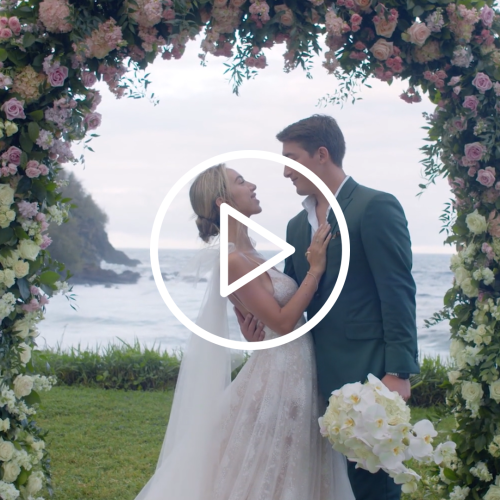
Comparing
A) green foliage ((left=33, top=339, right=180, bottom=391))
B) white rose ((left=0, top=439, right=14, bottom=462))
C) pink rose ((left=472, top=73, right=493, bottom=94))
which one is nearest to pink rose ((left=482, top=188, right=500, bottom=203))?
pink rose ((left=472, top=73, right=493, bottom=94))

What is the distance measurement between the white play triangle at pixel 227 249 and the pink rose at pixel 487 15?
1516 millimetres

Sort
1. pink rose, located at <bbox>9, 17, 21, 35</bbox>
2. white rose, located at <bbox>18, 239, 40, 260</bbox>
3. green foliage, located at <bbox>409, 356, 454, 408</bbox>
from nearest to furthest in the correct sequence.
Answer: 1. pink rose, located at <bbox>9, 17, 21, 35</bbox>
2. white rose, located at <bbox>18, 239, 40, 260</bbox>
3. green foliage, located at <bbox>409, 356, 454, 408</bbox>

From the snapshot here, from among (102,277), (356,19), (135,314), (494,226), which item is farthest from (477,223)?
(135,314)

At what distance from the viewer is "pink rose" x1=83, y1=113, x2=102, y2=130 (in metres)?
3.04

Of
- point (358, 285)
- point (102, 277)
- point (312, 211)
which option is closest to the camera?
point (358, 285)

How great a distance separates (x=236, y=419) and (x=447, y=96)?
6.60ft

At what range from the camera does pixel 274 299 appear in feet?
10.6

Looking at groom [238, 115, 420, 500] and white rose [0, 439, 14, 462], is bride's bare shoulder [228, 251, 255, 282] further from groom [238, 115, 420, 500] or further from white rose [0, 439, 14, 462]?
white rose [0, 439, 14, 462]

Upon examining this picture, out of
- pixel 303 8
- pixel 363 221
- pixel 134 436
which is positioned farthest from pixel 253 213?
pixel 134 436

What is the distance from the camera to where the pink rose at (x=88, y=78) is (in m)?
2.94

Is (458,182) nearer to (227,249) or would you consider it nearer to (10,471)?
(227,249)

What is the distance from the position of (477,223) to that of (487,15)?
1.06 meters

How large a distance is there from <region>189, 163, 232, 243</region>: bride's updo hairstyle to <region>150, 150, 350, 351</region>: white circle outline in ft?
0.18

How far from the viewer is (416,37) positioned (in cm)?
309
